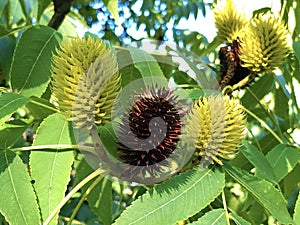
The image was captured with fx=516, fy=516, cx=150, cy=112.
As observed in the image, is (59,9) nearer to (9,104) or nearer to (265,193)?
(9,104)

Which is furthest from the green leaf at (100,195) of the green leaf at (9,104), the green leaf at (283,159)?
the green leaf at (283,159)

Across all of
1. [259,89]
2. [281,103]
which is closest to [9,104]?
[259,89]

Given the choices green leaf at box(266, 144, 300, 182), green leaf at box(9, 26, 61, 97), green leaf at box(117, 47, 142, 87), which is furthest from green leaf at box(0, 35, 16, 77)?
green leaf at box(266, 144, 300, 182)

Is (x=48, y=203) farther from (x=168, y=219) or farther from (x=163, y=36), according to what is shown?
(x=163, y=36)

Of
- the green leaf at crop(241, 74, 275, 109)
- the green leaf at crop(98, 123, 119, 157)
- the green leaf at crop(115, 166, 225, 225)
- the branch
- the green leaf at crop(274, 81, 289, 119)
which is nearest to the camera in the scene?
the green leaf at crop(115, 166, 225, 225)

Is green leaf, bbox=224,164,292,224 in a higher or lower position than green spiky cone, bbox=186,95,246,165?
lower

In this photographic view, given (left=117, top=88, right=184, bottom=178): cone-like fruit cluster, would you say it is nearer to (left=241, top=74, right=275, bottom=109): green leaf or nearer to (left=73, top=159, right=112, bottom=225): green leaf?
(left=73, top=159, right=112, bottom=225): green leaf

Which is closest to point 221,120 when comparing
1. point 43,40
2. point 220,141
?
point 220,141
